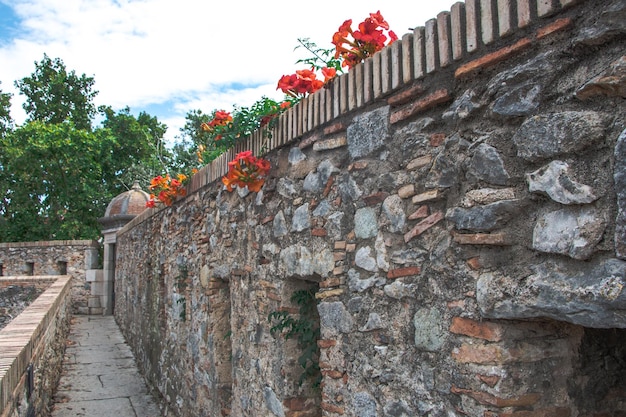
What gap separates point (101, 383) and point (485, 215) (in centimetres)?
802

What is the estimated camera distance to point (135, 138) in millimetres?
24938

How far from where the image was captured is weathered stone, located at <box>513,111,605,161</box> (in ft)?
4.92

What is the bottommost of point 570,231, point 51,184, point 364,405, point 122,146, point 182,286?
point 364,405

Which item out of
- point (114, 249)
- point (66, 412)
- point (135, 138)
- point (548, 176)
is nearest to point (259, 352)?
point (548, 176)

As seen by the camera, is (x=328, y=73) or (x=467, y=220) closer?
(x=467, y=220)

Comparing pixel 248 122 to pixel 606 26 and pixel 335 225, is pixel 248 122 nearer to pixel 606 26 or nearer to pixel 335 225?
pixel 335 225

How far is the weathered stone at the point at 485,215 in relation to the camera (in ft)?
5.75

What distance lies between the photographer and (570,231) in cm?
154

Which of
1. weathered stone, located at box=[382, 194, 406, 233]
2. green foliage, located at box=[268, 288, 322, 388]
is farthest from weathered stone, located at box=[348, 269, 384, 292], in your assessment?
green foliage, located at box=[268, 288, 322, 388]

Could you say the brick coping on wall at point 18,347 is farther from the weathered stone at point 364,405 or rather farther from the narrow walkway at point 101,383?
the weathered stone at point 364,405

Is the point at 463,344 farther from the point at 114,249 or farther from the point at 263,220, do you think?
the point at 114,249

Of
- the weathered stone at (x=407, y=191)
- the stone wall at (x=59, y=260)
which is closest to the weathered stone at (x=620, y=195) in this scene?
the weathered stone at (x=407, y=191)

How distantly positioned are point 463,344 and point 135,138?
81.2 feet

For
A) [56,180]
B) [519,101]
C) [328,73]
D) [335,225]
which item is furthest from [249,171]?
[56,180]
